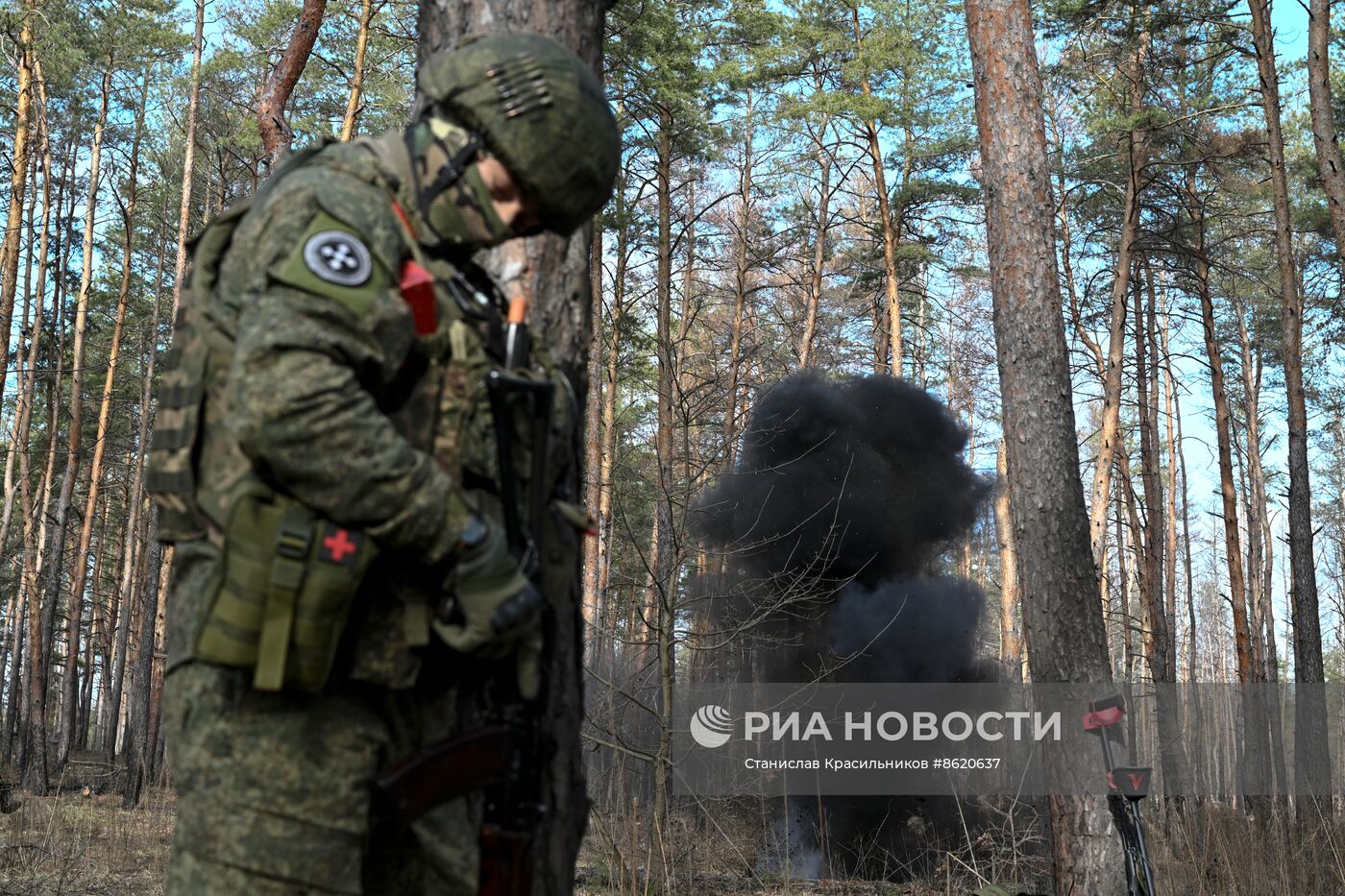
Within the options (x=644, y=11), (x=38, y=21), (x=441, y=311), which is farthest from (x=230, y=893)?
(x=38, y=21)

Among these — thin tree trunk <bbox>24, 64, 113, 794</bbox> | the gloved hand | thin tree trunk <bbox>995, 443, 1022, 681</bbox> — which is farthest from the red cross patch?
thin tree trunk <bbox>995, 443, 1022, 681</bbox>

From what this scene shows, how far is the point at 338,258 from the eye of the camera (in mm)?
1831

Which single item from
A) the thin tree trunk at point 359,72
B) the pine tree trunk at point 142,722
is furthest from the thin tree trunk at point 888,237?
the pine tree trunk at point 142,722

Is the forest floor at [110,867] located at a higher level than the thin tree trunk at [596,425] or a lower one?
lower

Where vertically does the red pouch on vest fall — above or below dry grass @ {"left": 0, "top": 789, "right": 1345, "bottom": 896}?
above

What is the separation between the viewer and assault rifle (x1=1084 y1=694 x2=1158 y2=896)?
14.7ft

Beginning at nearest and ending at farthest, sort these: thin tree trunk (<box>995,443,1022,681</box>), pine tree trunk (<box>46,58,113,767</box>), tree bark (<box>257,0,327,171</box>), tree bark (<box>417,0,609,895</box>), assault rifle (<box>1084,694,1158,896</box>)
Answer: tree bark (<box>417,0,609,895</box>) < assault rifle (<box>1084,694,1158,896</box>) < tree bark (<box>257,0,327,171</box>) < pine tree trunk (<box>46,58,113,767</box>) < thin tree trunk (<box>995,443,1022,681</box>)

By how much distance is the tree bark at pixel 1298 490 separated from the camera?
Result: 13.7m

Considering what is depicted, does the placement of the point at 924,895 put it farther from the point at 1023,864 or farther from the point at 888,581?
the point at 888,581

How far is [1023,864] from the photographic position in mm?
9039

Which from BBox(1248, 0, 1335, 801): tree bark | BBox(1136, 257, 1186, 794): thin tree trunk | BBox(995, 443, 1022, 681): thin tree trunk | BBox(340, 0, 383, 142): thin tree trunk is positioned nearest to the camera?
BBox(340, 0, 383, 142): thin tree trunk

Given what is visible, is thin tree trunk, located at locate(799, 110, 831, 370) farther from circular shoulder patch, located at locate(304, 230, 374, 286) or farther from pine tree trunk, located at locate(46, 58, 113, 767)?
circular shoulder patch, located at locate(304, 230, 374, 286)

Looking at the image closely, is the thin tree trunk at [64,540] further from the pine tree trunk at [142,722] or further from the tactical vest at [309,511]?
the tactical vest at [309,511]

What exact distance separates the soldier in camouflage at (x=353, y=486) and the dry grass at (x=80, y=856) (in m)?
4.33
